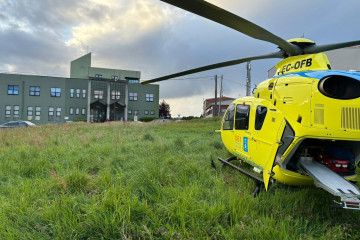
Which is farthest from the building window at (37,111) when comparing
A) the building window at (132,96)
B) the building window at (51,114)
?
the building window at (132,96)

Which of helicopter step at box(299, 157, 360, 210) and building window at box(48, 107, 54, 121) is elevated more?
building window at box(48, 107, 54, 121)

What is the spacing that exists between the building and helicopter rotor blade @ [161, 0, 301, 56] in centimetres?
4141

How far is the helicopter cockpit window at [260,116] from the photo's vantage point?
3.97 meters

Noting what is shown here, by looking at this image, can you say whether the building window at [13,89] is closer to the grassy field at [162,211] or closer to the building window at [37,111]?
the building window at [37,111]

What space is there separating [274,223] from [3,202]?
13.5 feet

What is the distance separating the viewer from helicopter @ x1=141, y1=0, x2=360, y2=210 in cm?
274

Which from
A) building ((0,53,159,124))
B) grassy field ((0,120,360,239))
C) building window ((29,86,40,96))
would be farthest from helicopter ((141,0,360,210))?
building window ((29,86,40,96))

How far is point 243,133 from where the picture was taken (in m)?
4.78

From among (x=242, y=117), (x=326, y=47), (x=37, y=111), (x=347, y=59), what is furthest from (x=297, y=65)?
(x=37, y=111)

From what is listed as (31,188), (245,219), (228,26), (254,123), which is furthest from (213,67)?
(31,188)

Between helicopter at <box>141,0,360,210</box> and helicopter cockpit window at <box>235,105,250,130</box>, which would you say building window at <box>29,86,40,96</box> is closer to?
helicopter cockpit window at <box>235,105,250,130</box>

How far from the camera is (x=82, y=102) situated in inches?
1651

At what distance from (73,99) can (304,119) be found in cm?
4507

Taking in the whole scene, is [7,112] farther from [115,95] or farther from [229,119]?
[229,119]
